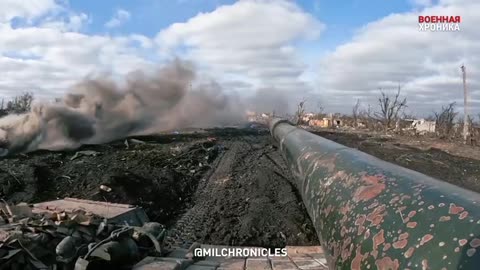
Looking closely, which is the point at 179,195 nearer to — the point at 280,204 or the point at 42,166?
the point at 280,204

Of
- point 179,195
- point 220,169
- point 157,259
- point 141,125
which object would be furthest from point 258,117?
point 157,259

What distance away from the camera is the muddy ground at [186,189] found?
24.4ft

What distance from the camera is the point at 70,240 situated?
170 inches

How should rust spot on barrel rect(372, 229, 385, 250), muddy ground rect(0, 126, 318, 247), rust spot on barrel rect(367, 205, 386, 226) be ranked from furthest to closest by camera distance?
muddy ground rect(0, 126, 318, 247), rust spot on barrel rect(367, 205, 386, 226), rust spot on barrel rect(372, 229, 385, 250)

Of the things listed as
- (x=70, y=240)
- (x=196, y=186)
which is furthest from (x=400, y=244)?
(x=196, y=186)

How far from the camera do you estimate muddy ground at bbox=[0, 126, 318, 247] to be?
7438 millimetres

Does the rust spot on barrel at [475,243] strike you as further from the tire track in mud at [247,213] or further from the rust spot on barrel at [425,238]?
the tire track in mud at [247,213]

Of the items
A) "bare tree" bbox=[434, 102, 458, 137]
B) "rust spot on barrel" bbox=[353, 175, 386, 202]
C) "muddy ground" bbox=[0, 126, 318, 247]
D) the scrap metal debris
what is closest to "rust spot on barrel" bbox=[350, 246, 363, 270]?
"rust spot on barrel" bbox=[353, 175, 386, 202]

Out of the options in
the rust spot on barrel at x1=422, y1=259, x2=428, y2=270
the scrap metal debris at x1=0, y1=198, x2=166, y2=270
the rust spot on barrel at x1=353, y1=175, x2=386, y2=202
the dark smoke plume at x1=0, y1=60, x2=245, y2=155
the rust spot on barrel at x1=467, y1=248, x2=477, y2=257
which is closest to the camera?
the rust spot on barrel at x1=467, y1=248, x2=477, y2=257

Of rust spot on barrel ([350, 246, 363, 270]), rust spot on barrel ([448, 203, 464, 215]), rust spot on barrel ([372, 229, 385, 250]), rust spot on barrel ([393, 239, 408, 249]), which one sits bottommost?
rust spot on barrel ([350, 246, 363, 270])

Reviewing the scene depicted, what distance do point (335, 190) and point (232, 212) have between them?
20.2 feet

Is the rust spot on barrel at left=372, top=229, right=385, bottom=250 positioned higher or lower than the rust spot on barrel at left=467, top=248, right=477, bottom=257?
lower

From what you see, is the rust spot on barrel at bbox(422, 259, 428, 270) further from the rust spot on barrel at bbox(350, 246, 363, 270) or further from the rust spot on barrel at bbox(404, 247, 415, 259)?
the rust spot on barrel at bbox(350, 246, 363, 270)

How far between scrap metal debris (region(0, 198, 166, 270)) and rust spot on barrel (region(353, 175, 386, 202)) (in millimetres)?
2692
